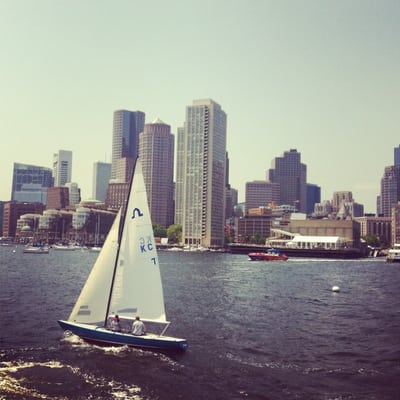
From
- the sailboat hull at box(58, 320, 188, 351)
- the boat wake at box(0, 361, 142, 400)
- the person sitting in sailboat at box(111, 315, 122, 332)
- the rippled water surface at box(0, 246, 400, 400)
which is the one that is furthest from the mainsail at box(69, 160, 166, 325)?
the boat wake at box(0, 361, 142, 400)

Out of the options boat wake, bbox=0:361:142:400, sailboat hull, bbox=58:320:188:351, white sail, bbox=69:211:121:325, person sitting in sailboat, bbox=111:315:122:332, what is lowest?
boat wake, bbox=0:361:142:400

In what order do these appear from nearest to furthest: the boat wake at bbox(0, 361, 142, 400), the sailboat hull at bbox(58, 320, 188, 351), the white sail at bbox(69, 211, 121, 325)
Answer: the boat wake at bbox(0, 361, 142, 400) < the sailboat hull at bbox(58, 320, 188, 351) < the white sail at bbox(69, 211, 121, 325)

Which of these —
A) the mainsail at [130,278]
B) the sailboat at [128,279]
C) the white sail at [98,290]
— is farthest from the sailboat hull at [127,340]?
the mainsail at [130,278]

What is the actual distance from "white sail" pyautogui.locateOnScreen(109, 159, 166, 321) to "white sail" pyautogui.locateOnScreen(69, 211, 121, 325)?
916 millimetres

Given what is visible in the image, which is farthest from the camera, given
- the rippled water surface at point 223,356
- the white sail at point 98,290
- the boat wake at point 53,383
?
the white sail at point 98,290

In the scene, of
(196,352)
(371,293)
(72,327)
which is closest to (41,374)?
(72,327)

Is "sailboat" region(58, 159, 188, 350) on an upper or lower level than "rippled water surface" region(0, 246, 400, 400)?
upper

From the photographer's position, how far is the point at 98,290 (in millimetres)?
41312

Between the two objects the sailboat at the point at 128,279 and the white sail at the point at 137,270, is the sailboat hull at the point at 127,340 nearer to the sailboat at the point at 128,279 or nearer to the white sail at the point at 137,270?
the sailboat at the point at 128,279

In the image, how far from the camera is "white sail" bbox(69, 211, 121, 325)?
41.2m

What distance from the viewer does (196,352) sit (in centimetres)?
4100

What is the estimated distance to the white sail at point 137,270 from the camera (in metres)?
40.9

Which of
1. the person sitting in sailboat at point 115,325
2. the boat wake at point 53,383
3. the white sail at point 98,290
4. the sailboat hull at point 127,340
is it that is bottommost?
the boat wake at point 53,383

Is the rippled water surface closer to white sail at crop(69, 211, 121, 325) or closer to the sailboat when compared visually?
white sail at crop(69, 211, 121, 325)
